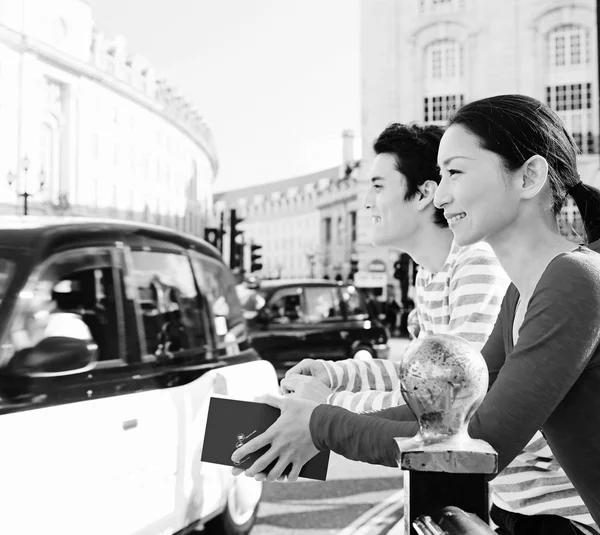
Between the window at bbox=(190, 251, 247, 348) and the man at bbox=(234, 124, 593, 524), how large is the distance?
1.57 meters

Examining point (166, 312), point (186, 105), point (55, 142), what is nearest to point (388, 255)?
point (55, 142)

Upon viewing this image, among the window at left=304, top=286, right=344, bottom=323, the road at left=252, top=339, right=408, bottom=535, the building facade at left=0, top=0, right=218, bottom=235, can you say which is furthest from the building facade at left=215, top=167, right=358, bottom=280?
the road at left=252, top=339, right=408, bottom=535

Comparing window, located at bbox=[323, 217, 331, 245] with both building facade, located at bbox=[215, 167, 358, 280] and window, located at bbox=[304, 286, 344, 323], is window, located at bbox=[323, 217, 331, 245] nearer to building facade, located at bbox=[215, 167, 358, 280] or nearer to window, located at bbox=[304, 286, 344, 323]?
building facade, located at bbox=[215, 167, 358, 280]

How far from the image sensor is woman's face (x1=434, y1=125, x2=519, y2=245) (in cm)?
154

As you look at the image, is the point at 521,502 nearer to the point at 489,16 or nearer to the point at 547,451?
the point at 547,451

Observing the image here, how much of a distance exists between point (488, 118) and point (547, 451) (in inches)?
29.4

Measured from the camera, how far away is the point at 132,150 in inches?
2372

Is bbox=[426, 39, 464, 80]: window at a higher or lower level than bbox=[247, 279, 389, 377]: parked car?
higher

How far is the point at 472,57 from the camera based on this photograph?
149 ft

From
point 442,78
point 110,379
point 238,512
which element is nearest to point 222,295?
point 238,512

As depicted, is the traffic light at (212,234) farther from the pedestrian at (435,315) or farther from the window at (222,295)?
the pedestrian at (435,315)

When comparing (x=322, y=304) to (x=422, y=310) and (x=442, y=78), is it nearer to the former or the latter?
(x=422, y=310)

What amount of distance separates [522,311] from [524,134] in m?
0.36

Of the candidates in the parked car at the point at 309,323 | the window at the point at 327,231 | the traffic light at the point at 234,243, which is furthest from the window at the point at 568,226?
the window at the point at 327,231
